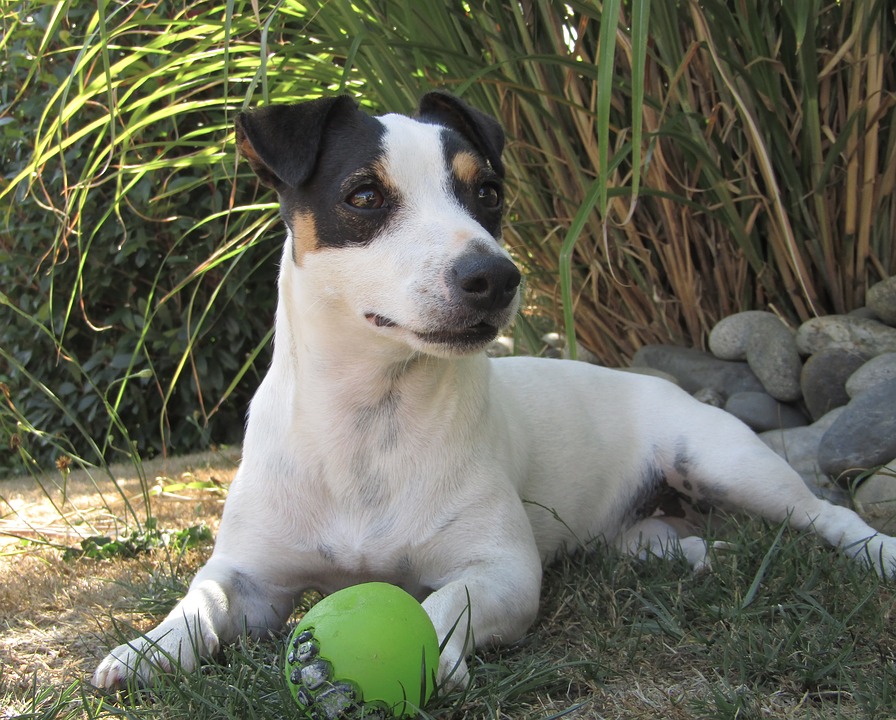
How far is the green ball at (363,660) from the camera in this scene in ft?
5.32

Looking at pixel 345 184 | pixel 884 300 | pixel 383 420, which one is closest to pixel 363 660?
pixel 383 420

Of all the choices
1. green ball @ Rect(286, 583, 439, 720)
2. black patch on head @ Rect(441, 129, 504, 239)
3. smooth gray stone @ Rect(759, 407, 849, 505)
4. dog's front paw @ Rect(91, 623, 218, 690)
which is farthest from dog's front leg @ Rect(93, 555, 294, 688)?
smooth gray stone @ Rect(759, 407, 849, 505)

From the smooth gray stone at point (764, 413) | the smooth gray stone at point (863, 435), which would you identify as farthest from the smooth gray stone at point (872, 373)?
the smooth gray stone at point (764, 413)

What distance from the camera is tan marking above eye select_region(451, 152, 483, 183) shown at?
2.39m

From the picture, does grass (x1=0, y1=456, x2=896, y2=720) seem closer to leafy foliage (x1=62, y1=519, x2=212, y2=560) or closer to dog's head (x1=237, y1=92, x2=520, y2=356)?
leafy foliage (x1=62, y1=519, x2=212, y2=560)

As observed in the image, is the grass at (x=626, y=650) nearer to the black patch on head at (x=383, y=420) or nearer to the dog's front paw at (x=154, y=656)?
the dog's front paw at (x=154, y=656)

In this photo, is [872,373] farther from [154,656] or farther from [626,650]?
[154,656]

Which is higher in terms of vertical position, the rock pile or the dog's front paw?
the dog's front paw

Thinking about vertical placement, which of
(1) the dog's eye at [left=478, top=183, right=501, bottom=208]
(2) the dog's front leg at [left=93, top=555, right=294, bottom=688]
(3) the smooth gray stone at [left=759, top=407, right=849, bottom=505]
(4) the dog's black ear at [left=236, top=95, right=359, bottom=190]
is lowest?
(3) the smooth gray stone at [left=759, top=407, right=849, bottom=505]

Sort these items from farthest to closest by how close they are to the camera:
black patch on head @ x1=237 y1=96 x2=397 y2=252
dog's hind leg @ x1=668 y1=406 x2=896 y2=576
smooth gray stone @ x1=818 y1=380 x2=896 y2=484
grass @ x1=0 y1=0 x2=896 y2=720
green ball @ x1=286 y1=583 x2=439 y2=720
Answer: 1. smooth gray stone @ x1=818 y1=380 x2=896 y2=484
2. dog's hind leg @ x1=668 y1=406 x2=896 y2=576
3. black patch on head @ x1=237 y1=96 x2=397 y2=252
4. grass @ x1=0 y1=0 x2=896 y2=720
5. green ball @ x1=286 y1=583 x2=439 y2=720

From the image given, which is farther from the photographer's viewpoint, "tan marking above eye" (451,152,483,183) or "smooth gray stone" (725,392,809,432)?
"smooth gray stone" (725,392,809,432)

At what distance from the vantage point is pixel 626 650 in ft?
6.47

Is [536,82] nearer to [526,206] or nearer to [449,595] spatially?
[526,206]

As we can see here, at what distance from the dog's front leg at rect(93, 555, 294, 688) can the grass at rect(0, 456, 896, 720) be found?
5 cm
